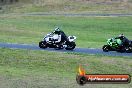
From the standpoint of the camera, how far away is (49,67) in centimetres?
3044

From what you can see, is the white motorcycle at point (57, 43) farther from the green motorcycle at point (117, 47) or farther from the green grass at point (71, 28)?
the green grass at point (71, 28)

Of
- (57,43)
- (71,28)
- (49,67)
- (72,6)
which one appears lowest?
(72,6)

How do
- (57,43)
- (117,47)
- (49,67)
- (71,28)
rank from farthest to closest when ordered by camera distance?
(71,28), (57,43), (117,47), (49,67)

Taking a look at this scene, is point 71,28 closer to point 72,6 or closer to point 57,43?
point 57,43

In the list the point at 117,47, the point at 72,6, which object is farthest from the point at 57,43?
the point at 72,6

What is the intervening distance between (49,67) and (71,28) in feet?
114

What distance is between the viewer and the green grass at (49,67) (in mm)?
25011

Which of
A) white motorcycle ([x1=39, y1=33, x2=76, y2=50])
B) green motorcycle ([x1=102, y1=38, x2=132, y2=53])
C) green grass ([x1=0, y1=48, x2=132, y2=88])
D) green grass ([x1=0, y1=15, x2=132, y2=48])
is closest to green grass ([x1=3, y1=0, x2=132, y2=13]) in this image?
green grass ([x1=0, y1=15, x2=132, y2=48])

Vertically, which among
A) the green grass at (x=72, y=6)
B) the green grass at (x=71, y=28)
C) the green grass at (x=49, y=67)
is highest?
the green grass at (x=49, y=67)

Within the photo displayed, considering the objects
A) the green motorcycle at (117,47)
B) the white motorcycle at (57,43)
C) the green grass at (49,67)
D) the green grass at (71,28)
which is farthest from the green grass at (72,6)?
the green grass at (49,67)

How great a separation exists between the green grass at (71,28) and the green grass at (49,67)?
9.23m

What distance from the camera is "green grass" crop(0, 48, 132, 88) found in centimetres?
2501

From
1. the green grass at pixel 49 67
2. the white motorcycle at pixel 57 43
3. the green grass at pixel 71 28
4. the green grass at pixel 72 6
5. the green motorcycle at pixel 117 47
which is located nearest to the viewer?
the green grass at pixel 49 67

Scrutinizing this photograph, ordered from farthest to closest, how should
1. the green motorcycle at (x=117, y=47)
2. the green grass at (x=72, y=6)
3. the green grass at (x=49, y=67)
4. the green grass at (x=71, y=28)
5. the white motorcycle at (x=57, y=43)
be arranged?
the green grass at (x=72, y=6), the green grass at (x=71, y=28), the white motorcycle at (x=57, y=43), the green motorcycle at (x=117, y=47), the green grass at (x=49, y=67)
